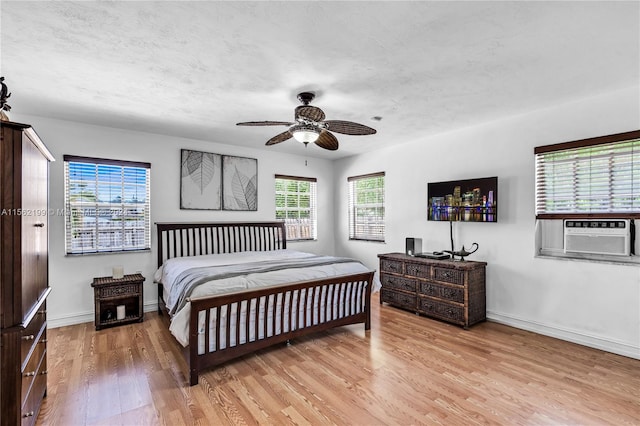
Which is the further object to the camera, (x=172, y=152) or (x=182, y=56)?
(x=172, y=152)

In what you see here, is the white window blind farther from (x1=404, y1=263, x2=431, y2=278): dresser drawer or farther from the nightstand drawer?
the nightstand drawer

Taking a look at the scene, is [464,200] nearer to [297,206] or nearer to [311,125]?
[311,125]

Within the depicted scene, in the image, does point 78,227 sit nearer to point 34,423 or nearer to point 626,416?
point 34,423

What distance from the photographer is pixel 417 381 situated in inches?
104

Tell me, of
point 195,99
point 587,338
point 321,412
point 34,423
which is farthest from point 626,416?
point 195,99

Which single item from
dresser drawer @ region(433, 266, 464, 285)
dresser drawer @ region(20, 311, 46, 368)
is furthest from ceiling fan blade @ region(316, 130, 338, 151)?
dresser drawer @ region(20, 311, 46, 368)

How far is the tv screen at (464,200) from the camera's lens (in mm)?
4023

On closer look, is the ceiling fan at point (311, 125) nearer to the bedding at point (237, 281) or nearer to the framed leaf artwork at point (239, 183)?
the bedding at point (237, 281)

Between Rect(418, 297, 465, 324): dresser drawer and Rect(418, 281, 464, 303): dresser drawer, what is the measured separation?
83 mm

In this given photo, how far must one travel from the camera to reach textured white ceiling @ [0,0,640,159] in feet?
6.23

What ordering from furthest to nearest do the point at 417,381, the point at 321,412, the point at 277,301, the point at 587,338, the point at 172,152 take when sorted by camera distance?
the point at 172,152, the point at 587,338, the point at 277,301, the point at 417,381, the point at 321,412

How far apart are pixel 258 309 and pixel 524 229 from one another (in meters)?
3.30

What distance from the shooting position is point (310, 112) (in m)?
2.79

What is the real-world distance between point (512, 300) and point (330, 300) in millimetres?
2361
